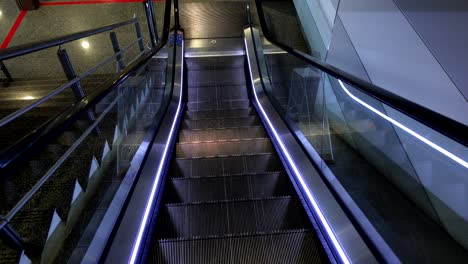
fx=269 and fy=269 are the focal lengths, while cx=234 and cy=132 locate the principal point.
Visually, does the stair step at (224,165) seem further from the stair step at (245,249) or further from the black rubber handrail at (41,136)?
the black rubber handrail at (41,136)

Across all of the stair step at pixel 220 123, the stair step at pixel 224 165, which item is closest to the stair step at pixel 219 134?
the stair step at pixel 220 123

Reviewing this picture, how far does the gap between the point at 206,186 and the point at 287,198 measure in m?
0.75

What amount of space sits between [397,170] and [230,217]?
1.21 m

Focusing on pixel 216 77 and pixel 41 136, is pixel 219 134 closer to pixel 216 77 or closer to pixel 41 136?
pixel 216 77

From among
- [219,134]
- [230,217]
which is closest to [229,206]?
[230,217]

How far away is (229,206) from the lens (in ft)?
7.14

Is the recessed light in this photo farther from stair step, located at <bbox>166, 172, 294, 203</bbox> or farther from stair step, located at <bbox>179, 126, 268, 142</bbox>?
stair step, located at <bbox>166, 172, 294, 203</bbox>

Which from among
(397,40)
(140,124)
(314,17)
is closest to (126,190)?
(140,124)

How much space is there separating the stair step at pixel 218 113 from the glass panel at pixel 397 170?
2.27 meters

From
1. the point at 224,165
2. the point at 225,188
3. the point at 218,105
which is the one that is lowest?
the point at 225,188

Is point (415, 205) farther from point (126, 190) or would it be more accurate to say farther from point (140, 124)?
point (140, 124)

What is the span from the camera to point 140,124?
2717mm

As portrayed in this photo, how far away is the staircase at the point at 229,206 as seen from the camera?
70.5 inches

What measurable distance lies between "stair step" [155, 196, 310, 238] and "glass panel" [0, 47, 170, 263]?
1.62ft
